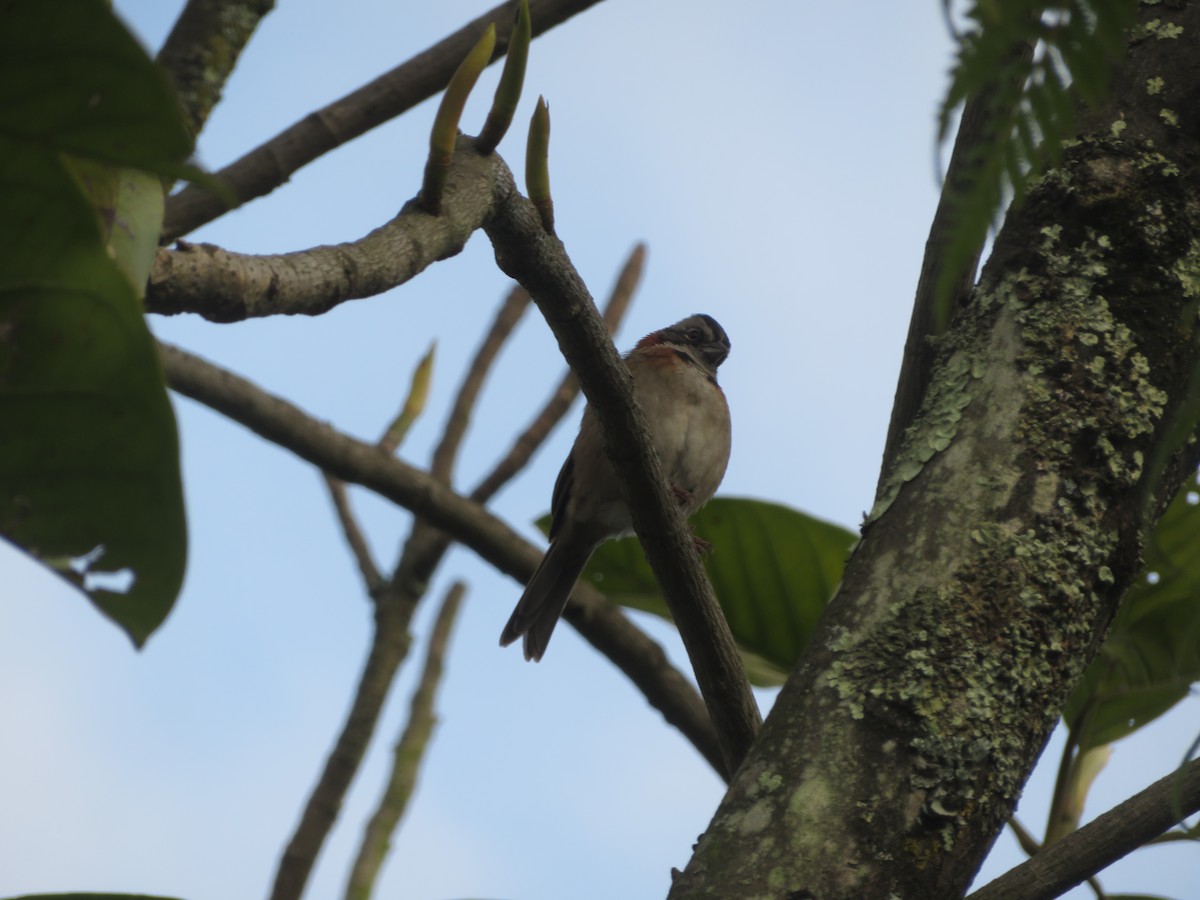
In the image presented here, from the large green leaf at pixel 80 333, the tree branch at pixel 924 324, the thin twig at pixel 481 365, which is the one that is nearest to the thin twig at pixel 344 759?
the thin twig at pixel 481 365

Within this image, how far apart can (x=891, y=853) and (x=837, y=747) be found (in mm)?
156

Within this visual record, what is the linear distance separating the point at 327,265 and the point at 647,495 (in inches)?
37.3

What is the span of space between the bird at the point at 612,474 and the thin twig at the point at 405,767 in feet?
1.64

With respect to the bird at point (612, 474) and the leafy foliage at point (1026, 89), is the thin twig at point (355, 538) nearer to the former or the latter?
the bird at point (612, 474)

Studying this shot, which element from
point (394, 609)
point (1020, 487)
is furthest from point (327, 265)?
point (394, 609)

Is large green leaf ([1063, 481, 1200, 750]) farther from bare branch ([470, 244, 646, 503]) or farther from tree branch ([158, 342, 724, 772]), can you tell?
bare branch ([470, 244, 646, 503])

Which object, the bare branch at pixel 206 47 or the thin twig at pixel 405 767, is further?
the thin twig at pixel 405 767

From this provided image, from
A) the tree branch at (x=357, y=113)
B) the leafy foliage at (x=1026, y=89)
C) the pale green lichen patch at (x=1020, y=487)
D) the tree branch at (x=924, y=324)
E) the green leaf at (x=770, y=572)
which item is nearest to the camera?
the leafy foliage at (x=1026, y=89)

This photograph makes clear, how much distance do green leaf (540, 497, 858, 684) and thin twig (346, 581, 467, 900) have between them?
1.12 metres

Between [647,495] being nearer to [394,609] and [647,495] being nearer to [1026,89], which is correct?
[1026,89]

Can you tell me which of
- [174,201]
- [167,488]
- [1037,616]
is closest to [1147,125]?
[1037,616]

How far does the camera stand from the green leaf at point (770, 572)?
12.1 ft

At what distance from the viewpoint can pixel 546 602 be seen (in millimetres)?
5285

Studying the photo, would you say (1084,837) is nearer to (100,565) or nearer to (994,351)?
(994,351)
